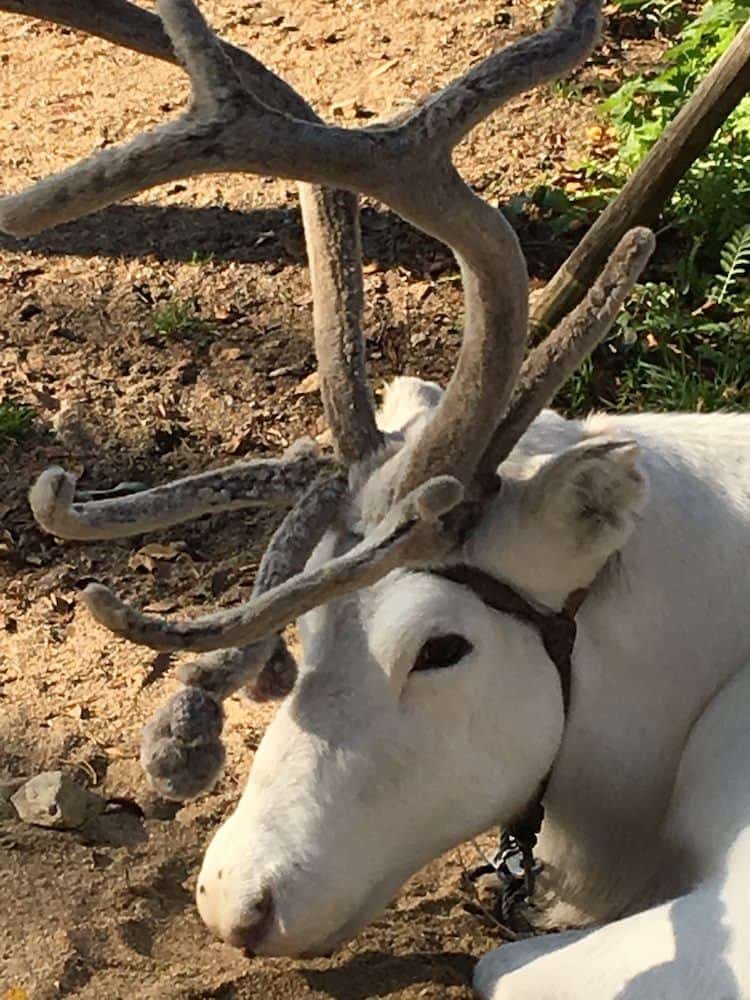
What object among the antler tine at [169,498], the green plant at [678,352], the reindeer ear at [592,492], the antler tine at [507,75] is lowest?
the green plant at [678,352]

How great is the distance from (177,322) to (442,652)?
3448 millimetres

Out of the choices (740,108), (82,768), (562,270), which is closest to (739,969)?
(82,768)

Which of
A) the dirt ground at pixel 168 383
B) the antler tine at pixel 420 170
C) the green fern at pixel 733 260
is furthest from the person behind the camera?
the green fern at pixel 733 260

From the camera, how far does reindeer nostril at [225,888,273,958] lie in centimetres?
330

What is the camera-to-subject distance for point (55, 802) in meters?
4.48

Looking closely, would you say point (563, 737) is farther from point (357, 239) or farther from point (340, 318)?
point (357, 239)

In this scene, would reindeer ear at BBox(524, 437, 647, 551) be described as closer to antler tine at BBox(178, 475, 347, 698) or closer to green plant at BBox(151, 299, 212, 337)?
antler tine at BBox(178, 475, 347, 698)

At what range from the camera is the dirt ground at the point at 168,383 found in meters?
4.03

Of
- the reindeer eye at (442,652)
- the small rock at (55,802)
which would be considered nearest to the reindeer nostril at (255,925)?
the reindeer eye at (442,652)

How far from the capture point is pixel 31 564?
563 cm

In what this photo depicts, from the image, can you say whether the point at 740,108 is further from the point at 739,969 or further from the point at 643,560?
the point at 739,969

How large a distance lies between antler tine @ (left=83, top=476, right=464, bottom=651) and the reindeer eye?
7.3 inches

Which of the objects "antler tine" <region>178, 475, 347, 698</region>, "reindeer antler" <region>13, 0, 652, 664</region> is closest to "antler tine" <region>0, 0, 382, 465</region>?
"reindeer antler" <region>13, 0, 652, 664</region>

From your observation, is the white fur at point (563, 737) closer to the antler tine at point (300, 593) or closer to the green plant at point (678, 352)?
the antler tine at point (300, 593)
